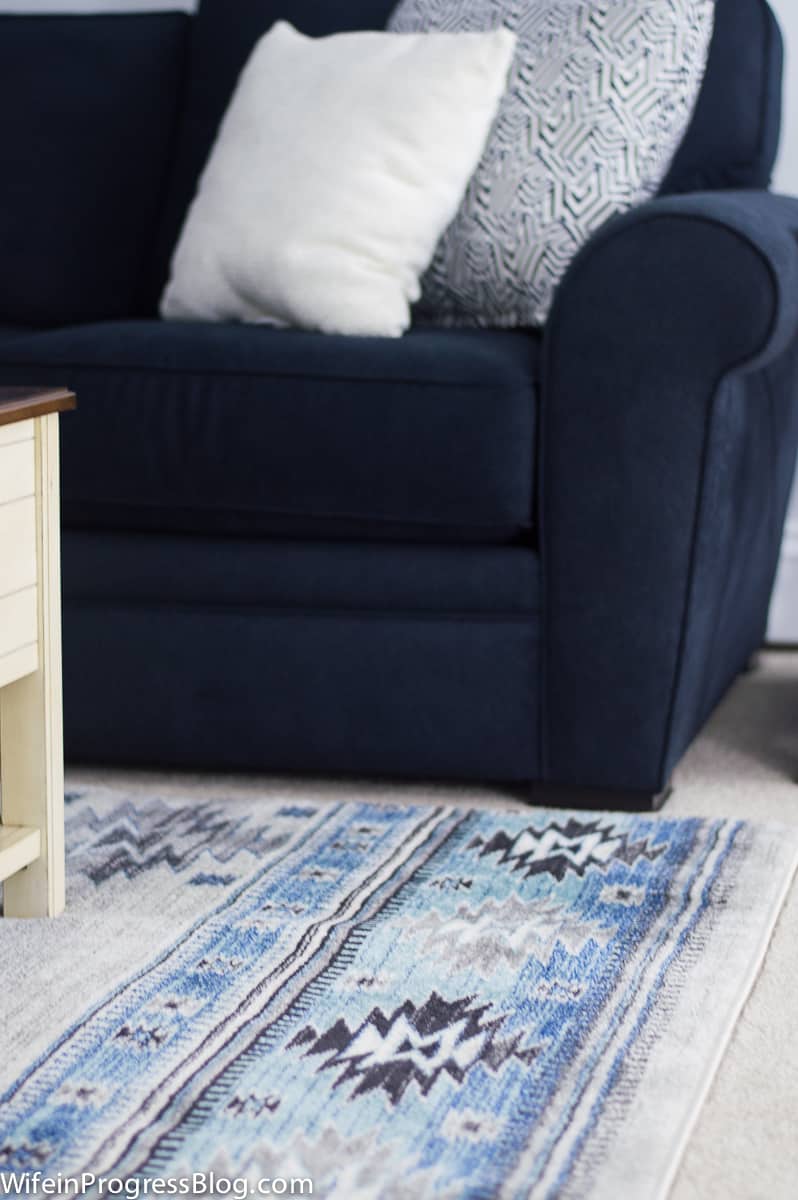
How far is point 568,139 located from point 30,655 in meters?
1.08

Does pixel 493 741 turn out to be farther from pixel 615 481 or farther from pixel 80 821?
pixel 80 821

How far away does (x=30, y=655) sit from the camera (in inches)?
52.9

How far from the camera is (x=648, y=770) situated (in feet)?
5.74

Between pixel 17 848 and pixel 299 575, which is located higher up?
pixel 299 575

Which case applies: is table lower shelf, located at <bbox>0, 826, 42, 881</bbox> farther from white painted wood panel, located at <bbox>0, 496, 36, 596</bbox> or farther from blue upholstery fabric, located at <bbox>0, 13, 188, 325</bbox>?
blue upholstery fabric, located at <bbox>0, 13, 188, 325</bbox>

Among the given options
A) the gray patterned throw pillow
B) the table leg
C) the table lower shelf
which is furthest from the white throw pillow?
the table lower shelf

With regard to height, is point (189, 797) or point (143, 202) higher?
point (143, 202)

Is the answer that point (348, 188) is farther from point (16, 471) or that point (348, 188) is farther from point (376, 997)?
point (376, 997)

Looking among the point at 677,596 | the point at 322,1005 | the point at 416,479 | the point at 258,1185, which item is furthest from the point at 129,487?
the point at 258,1185

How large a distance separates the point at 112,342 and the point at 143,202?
0.68 metres

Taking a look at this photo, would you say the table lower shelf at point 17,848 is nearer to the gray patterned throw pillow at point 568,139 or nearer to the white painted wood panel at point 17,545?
the white painted wood panel at point 17,545

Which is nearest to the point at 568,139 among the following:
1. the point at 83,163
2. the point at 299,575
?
the point at 299,575

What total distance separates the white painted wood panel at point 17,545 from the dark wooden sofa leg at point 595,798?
706 mm

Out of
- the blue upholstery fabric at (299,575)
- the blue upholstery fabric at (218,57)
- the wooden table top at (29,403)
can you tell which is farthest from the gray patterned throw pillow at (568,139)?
the wooden table top at (29,403)
